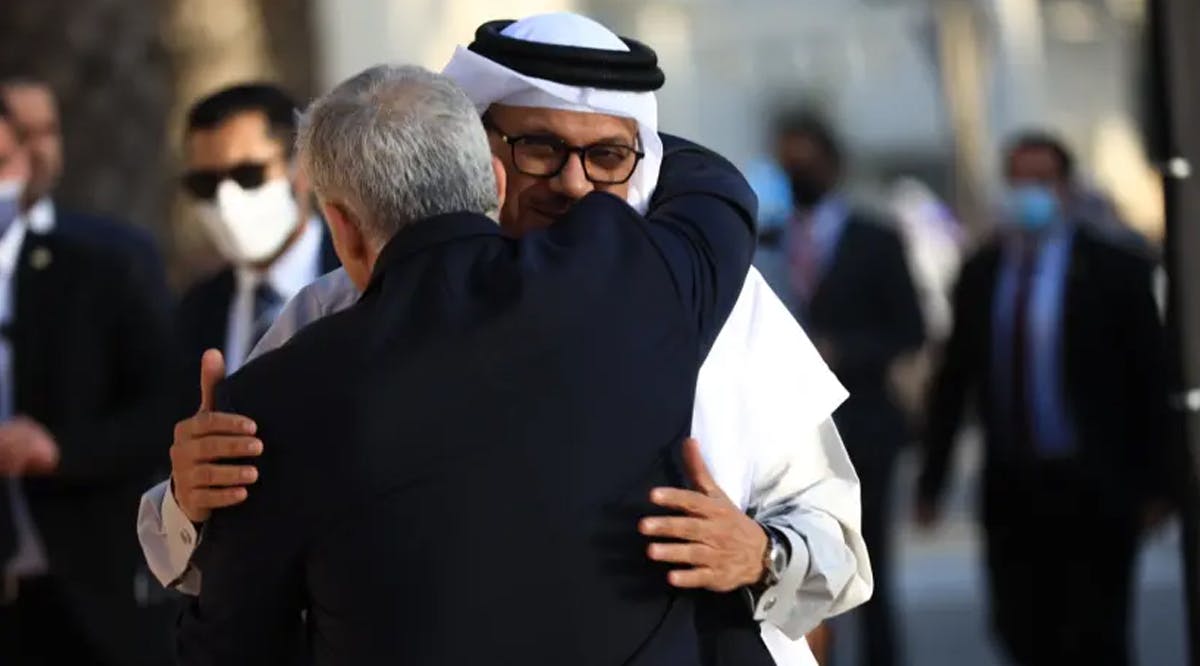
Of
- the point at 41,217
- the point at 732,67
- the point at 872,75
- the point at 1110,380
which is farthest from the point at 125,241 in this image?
the point at 872,75

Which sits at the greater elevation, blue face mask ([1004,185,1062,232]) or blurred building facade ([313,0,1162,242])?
blue face mask ([1004,185,1062,232])

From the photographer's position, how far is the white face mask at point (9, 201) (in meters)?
6.21

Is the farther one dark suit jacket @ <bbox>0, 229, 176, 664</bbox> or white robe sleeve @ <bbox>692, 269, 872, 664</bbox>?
dark suit jacket @ <bbox>0, 229, 176, 664</bbox>

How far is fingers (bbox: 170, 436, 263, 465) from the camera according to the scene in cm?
306

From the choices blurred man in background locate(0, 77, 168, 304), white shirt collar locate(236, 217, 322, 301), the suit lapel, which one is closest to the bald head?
blurred man in background locate(0, 77, 168, 304)

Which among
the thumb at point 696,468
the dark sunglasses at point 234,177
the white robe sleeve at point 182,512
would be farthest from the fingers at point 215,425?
the dark sunglasses at point 234,177

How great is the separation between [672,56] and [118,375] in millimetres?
26671

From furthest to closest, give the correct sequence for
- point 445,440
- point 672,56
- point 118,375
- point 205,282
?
point 672,56
point 118,375
point 205,282
point 445,440

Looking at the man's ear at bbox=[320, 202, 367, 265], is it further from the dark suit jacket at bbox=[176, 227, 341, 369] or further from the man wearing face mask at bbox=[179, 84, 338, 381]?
the man wearing face mask at bbox=[179, 84, 338, 381]

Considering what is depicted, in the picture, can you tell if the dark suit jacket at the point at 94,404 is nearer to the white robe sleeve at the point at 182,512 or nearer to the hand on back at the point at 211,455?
the white robe sleeve at the point at 182,512

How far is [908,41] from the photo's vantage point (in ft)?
109

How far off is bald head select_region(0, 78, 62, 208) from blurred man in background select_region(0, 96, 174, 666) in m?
0.23

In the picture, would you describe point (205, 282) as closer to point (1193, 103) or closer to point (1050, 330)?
point (1193, 103)

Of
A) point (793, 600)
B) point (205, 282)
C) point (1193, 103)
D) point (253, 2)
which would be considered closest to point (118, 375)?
point (205, 282)
